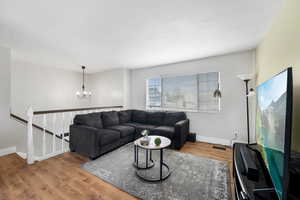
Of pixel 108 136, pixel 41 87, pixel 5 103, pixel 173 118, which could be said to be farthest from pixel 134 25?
pixel 41 87

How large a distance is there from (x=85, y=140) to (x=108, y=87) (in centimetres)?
302

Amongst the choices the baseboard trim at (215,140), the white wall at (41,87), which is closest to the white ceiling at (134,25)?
the white wall at (41,87)

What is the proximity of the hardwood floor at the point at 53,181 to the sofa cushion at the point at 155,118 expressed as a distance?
170cm

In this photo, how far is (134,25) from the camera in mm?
1932

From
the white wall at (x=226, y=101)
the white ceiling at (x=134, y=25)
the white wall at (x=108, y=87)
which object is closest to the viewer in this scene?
the white ceiling at (x=134, y=25)

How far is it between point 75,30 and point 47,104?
370 cm

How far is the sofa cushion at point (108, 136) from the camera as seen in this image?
2.55m

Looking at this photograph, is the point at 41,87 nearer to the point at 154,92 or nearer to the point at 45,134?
the point at 45,134

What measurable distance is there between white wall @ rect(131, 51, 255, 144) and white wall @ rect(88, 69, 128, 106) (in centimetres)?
239

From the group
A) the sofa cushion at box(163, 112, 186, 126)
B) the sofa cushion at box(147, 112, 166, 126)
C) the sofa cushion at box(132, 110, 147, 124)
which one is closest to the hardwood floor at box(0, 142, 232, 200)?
the sofa cushion at box(163, 112, 186, 126)

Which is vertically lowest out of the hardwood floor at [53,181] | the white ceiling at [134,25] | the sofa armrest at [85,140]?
the hardwood floor at [53,181]

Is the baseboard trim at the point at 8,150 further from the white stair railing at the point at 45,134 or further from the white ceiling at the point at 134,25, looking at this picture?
the white ceiling at the point at 134,25

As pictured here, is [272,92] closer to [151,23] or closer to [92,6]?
[151,23]

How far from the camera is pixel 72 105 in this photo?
17.2 ft
